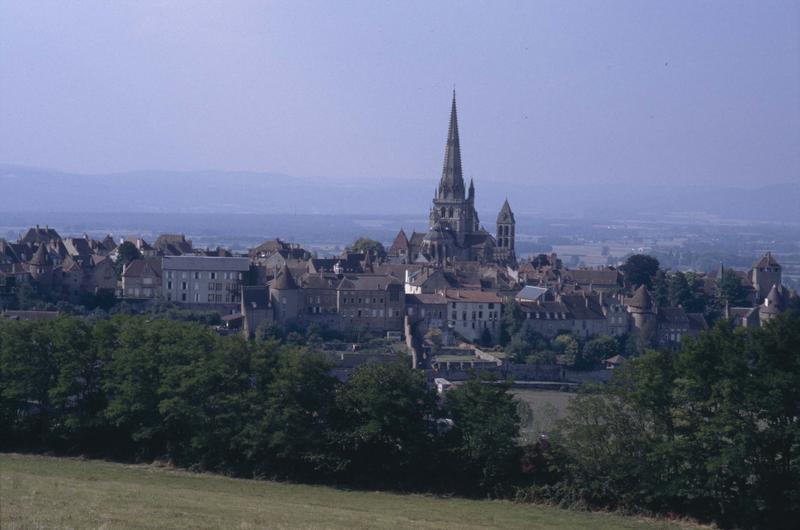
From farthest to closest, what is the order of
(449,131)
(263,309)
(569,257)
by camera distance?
(569,257)
(449,131)
(263,309)

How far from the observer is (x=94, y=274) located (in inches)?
2464

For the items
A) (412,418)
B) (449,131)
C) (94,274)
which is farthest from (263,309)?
(449,131)

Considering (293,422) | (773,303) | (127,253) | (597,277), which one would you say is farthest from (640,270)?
(293,422)

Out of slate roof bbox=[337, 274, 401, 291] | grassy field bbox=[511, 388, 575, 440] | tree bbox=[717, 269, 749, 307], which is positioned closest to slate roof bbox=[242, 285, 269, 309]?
slate roof bbox=[337, 274, 401, 291]

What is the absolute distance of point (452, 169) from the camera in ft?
330

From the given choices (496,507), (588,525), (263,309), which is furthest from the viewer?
(263,309)

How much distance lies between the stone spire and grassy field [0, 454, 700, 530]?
70910 mm

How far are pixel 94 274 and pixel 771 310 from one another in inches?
1289

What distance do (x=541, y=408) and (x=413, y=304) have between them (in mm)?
17902

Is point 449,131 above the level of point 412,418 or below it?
above

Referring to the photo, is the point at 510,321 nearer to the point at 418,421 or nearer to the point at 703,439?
the point at 418,421

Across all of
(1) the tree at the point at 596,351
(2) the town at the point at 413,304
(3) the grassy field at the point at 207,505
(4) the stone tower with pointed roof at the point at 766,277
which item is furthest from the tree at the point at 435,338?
(3) the grassy field at the point at 207,505

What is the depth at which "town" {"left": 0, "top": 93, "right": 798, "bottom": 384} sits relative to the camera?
57.1m

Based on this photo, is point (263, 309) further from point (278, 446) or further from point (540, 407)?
point (278, 446)
